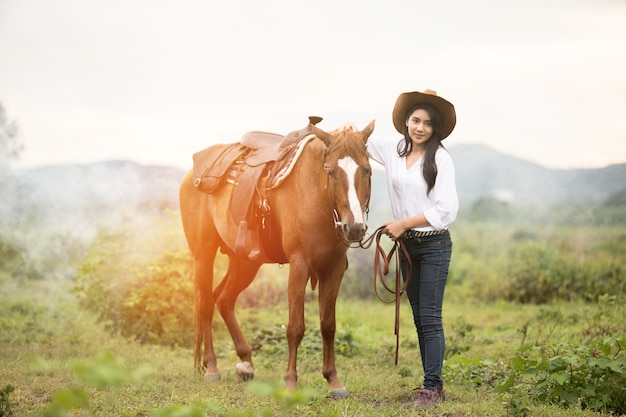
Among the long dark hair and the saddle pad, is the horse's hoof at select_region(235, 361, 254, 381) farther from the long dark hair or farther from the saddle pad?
the long dark hair

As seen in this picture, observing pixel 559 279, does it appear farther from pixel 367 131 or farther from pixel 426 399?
pixel 367 131

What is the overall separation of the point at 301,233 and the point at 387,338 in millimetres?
3774

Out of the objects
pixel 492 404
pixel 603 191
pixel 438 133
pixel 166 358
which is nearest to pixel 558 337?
pixel 492 404

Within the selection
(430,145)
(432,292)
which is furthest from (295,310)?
(430,145)

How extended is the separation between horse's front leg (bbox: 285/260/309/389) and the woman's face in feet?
4.34

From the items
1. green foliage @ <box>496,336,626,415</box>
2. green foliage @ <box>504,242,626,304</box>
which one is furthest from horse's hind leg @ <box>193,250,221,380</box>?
green foliage @ <box>504,242,626,304</box>

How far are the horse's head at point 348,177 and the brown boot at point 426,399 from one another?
1226 millimetres

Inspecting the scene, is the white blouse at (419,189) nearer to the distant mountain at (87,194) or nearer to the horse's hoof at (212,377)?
the horse's hoof at (212,377)

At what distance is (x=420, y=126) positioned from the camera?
4.98 metres

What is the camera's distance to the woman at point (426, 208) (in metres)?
4.81

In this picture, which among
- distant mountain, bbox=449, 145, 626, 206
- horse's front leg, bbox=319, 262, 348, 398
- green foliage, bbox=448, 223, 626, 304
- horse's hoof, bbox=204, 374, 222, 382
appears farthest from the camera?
distant mountain, bbox=449, 145, 626, 206

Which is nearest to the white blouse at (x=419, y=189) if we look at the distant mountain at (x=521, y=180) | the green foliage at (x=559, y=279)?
the green foliage at (x=559, y=279)

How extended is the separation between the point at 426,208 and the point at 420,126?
606 mm

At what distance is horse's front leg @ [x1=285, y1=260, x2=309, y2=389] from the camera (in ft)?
17.5
